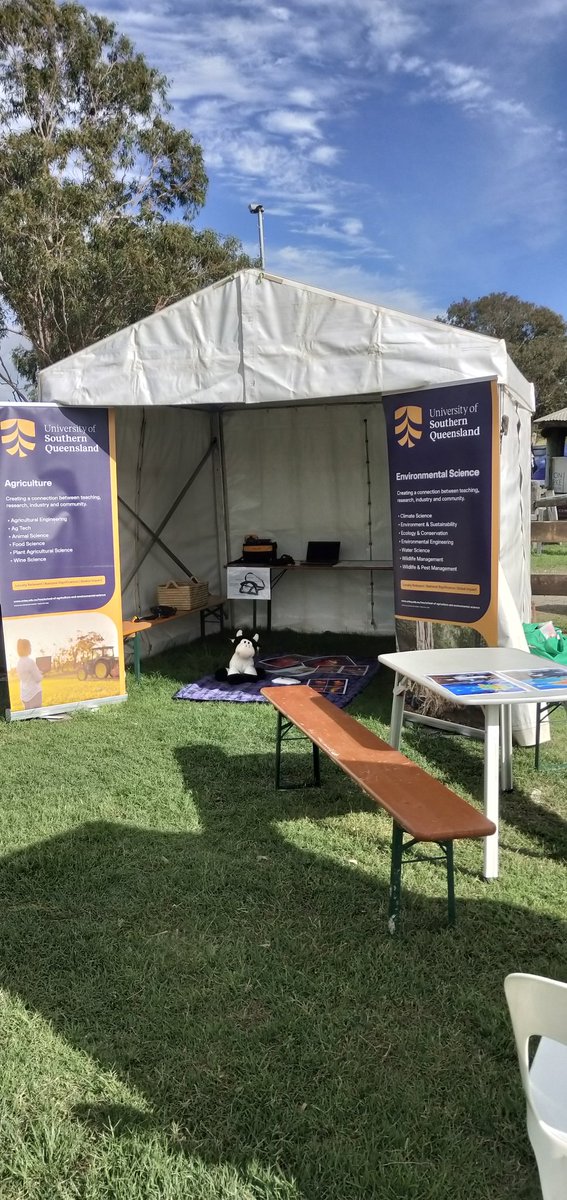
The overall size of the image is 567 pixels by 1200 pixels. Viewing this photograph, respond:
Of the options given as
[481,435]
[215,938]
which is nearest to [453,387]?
[481,435]

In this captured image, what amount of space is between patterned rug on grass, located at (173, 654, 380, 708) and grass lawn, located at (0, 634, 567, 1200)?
1687 mm

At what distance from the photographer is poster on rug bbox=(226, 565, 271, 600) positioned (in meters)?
7.88

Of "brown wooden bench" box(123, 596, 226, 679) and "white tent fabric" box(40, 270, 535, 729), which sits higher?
"white tent fabric" box(40, 270, 535, 729)

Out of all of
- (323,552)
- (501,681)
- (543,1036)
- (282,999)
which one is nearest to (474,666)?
(501,681)

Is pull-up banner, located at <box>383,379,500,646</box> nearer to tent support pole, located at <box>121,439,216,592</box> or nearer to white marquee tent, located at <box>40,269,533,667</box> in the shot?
white marquee tent, located at <box>40,269,533,667</box>

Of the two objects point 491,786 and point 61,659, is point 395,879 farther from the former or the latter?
point 61,659

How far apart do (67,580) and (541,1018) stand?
5129 mm

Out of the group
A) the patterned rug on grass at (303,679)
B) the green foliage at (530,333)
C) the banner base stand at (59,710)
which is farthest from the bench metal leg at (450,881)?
the green foliage at (530,333)

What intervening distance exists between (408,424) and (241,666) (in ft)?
8.74

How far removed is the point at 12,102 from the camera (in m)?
17.7

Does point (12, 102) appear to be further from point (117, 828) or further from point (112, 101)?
point (117, 828)

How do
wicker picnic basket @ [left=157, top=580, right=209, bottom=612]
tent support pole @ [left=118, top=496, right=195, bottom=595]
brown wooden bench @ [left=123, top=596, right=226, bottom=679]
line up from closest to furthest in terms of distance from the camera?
brown wooden bench @ [left=123, top=596, right=226, bottom=679] → tent support pole @ [left=118, top=496, right=195, bottom=595] → wicker picnic basket @ [left=157, top=580, right=209, bottom=612]

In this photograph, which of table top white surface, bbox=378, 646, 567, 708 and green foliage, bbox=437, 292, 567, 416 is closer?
table top white surface, bbox=378, 646, 567, 708

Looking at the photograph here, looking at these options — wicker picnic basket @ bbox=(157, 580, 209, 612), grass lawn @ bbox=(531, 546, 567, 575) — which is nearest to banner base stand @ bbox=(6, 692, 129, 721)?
wicker picnic basket @ bbox=(157, 580, 209, 612)
